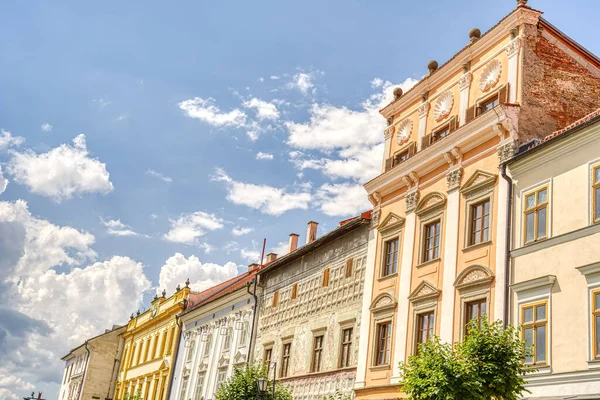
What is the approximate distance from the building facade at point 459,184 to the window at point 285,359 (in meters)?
6.00

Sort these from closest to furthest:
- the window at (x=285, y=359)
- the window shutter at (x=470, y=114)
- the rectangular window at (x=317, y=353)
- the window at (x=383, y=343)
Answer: the window shutter at (x=470, y=114) < the window at (x=383, y=343) < the rectangular window at (x=317, y=353) < the window at (x=285, y=359)

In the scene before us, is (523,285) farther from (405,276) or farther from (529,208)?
(405,276)

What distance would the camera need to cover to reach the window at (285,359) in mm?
29453

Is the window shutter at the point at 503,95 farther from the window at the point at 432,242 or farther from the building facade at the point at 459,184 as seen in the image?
the window at the point at 432,242

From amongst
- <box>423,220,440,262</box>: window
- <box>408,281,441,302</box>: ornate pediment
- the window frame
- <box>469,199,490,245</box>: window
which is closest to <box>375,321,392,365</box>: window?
<box>408,281,441,302</box>: ornate pediment

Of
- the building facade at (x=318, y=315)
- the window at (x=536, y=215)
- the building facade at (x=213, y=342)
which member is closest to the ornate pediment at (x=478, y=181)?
the window at (x=536, y=215)

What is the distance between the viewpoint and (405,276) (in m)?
23.2

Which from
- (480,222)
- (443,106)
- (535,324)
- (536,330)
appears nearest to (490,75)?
(443,106)

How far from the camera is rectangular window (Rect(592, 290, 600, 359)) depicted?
15.2 meters

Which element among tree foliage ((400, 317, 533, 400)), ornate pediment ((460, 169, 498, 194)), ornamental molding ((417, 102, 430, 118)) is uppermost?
ornamental molding ((417, 102, 430, 118))

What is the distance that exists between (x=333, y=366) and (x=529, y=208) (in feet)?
35.4

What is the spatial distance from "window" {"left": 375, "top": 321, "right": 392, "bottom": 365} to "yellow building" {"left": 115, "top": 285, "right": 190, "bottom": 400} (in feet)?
74.1

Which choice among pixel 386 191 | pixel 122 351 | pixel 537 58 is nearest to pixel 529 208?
pixel 537 58

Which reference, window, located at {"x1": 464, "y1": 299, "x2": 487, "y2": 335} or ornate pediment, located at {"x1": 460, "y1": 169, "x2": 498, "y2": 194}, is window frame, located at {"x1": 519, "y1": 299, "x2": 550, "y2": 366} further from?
ornate pediment, located at {"x1": 460, "y1": 169, "x2": 498, "y2": 194}
